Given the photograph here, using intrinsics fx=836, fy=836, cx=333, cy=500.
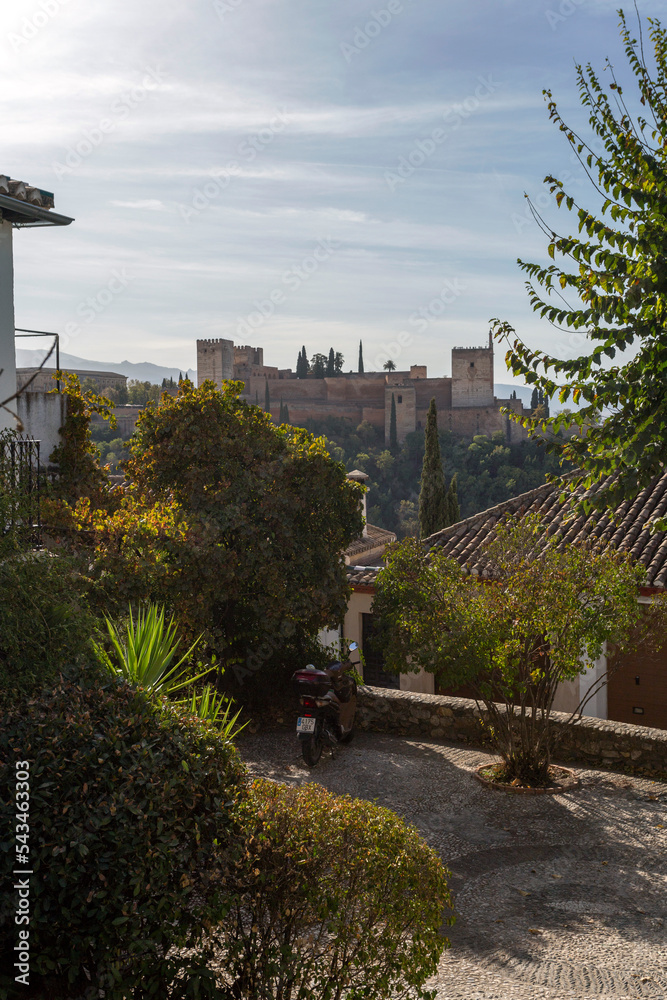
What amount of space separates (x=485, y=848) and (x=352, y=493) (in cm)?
497

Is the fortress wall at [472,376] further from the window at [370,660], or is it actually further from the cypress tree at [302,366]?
the window at [370,660]

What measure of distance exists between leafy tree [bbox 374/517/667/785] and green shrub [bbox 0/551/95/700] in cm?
444

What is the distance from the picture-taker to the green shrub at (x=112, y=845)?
3.03 meters

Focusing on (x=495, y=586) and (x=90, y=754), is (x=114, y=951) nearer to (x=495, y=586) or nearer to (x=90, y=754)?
(x=90, y=754)

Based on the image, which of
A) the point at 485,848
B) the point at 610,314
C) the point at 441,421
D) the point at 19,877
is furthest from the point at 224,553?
the point at 441,421

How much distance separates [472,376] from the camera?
263ft

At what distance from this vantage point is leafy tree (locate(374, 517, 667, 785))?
754cm

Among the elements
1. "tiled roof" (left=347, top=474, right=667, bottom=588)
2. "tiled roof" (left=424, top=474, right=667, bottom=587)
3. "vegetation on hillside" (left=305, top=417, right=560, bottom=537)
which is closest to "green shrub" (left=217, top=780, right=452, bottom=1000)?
"tiled roof" (left=347, top=474, right=667, bottom=588)

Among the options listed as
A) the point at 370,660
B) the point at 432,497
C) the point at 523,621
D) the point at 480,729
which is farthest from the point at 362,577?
the point at 432,497

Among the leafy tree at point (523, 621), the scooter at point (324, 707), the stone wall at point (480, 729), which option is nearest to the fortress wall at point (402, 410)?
the stone wall at point (480, 729)

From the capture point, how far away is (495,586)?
7.89 meters

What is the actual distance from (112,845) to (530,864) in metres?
4.03

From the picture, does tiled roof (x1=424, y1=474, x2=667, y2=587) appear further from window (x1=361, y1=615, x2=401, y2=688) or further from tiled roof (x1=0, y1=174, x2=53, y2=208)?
tiled roof (x1=0, y1=174, x2=53, y2=208)

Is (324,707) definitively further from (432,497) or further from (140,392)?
(140,392)
